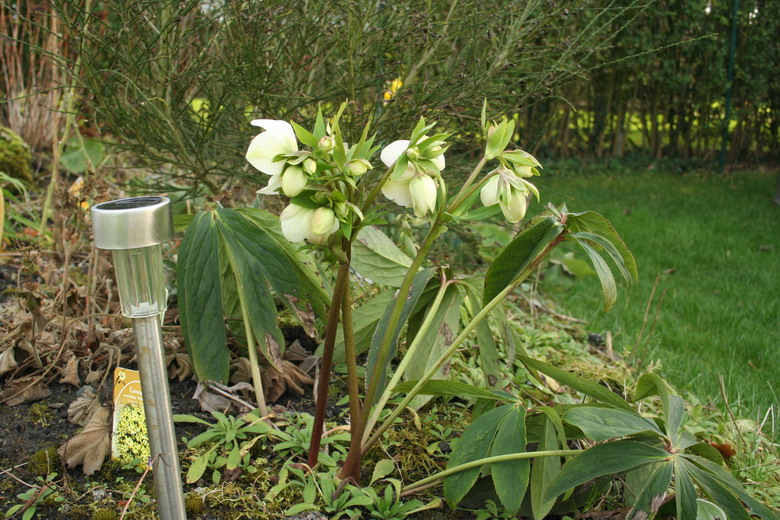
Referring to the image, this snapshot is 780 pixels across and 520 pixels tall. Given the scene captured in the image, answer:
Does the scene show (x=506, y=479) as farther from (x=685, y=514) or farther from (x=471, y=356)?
(x=471, y=356)

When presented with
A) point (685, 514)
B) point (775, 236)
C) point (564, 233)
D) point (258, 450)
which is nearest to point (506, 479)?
point (685, 514)

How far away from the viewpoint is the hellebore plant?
3.26 feet

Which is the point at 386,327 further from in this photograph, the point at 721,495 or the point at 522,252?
the point at 721,495

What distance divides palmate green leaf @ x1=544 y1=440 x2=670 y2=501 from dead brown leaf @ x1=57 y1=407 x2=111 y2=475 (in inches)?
34.6

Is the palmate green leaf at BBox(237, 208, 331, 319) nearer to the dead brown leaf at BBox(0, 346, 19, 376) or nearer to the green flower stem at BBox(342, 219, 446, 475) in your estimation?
the green flower stem at BBox(342, 219, 446, 475)

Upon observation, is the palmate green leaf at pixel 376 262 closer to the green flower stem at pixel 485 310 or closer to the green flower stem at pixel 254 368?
the green flower stem at pixel 254 368

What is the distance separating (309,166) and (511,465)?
25.4 inches

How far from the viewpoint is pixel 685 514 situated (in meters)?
1.07

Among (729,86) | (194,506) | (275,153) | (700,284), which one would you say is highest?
(729,86)

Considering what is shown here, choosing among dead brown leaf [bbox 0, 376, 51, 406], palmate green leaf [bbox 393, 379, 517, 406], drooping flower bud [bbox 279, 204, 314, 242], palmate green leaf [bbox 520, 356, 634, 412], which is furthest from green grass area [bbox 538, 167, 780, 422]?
dead brown leaf [bbox 0, 376, 51, 406]

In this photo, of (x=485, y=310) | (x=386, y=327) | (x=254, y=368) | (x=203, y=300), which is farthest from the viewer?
(x=254, y=368)

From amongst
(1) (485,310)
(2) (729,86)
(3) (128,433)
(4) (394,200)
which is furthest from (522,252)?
(2) (729,86)

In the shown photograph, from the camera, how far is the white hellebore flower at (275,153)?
3.20 feet

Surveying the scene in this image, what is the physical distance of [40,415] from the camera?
1529mm
